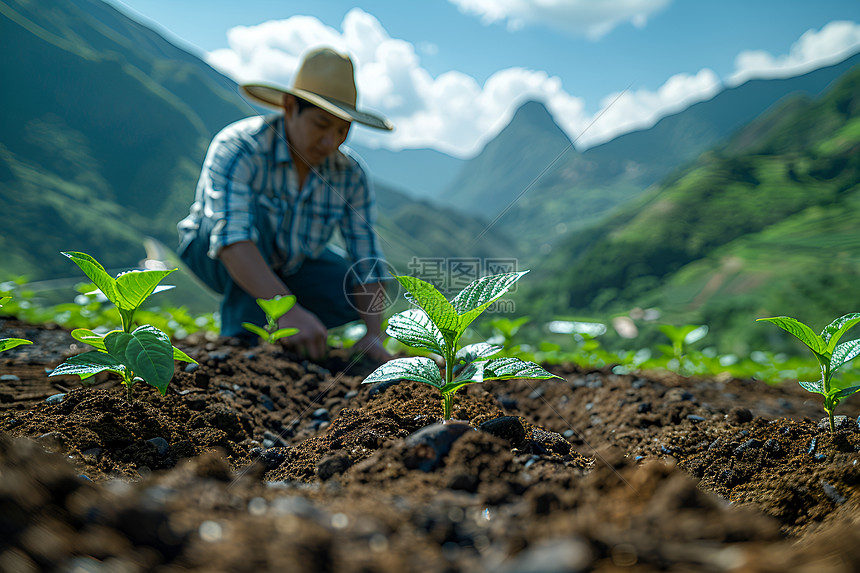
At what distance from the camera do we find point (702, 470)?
5.06 ft

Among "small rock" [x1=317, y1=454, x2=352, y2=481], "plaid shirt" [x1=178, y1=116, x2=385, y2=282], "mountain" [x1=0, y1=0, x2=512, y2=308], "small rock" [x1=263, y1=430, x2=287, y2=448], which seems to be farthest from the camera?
"mountain" [x1=0, y1=0, x2=512, y2=308]

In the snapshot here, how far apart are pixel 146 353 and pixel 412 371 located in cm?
78

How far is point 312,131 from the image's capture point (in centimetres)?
324

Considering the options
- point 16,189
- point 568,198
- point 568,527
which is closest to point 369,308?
point 568,527

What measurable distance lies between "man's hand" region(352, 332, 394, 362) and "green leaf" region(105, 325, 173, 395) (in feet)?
5.05

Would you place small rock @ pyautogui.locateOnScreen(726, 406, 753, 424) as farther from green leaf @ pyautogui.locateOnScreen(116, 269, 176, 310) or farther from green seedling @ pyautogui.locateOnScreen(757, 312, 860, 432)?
green leaf @ pyautogui.locateOnScreen(116, 269, 176, 310)

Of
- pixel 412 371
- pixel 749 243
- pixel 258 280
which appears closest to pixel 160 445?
pixel 412 371

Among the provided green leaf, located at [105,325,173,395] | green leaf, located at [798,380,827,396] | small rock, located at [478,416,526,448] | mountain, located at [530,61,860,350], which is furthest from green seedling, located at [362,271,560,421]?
mountain, located at [530,61,860,350]

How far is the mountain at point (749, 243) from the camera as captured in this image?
478 inches

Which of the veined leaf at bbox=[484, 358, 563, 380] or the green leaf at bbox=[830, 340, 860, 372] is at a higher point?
the green leaf at bbox=[830, 340, 860, 372]

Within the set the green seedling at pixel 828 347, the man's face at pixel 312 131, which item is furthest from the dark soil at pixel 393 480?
the man's face at pixel 312 131

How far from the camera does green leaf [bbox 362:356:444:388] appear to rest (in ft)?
4.29

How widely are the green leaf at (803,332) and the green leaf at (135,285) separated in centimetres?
192

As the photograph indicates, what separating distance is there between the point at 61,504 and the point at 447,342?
0.95 m
